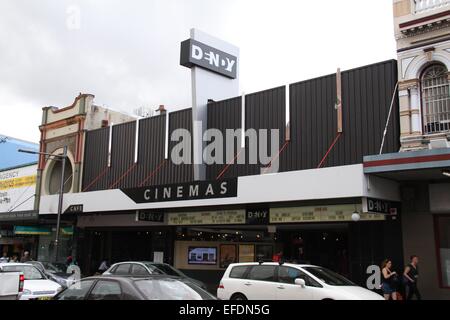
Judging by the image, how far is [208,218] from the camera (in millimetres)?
22422

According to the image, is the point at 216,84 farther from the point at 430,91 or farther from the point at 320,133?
the point at 430,91

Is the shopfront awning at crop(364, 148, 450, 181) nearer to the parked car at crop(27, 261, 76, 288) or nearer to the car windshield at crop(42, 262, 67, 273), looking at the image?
the parked car at crop(27, 261, 76, 288)

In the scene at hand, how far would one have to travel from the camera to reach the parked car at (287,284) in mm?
12570

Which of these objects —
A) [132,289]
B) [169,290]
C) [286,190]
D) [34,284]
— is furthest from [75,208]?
[132,289]

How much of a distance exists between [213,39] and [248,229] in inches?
362

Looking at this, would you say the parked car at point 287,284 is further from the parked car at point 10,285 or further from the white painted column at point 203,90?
the white painted column at point 203,90

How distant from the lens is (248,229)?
24516 mm

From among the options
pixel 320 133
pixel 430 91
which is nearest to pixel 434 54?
pixel 430 91

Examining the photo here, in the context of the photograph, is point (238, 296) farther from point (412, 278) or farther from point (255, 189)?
point (412, 278)

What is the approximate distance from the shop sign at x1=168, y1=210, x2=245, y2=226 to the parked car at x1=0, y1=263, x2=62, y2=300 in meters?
8.21

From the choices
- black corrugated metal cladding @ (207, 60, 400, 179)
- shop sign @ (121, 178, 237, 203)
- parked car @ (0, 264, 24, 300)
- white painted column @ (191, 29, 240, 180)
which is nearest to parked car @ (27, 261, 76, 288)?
shop sign @ (121, 178, 237, 203)

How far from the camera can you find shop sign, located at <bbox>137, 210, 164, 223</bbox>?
75.9ft

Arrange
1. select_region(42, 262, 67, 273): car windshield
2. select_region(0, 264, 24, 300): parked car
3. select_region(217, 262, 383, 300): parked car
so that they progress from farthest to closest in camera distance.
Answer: select_region(42, 262, 67, 273): car windshield
select_region(217, 262, 383, 300): parked car
select_region(0, 264, 24, 300): parked car

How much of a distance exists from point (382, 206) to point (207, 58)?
1139cm
